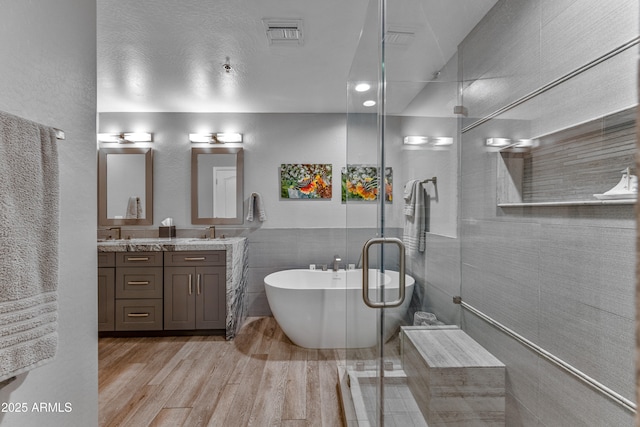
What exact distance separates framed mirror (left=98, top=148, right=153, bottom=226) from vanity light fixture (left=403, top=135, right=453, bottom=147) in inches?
→ 147

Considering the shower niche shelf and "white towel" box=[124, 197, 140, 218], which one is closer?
the shower niche shelf

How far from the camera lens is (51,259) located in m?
1.10

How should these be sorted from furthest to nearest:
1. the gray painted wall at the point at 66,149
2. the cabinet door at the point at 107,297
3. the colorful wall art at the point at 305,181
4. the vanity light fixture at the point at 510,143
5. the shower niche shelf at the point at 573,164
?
the colorful wall art at the point at 305,181 < the cabinet door at the point at 107,297 < the gray painted wall at the point at 66,149 < the vanity light fixture at the point at 510,143 < the shower niche shelf at the point at 573,164

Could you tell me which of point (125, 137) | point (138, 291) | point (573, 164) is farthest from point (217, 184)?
point (573, 164)

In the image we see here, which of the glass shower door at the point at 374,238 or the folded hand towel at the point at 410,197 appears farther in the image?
the glass shower door at the point at 374,238

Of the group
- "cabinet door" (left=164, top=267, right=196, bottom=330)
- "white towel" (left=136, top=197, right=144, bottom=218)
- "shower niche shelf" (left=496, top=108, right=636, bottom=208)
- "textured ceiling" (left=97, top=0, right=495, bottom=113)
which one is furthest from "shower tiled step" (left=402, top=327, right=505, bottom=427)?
"white towel" (left=136, top=197, right=144, bottom=218)

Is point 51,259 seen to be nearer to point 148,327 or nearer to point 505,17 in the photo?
point 505,17

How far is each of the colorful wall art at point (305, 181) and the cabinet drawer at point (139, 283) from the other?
5.48ft

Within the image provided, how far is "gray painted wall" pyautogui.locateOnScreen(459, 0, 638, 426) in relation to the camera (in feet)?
1.45

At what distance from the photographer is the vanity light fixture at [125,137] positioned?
3.98 m

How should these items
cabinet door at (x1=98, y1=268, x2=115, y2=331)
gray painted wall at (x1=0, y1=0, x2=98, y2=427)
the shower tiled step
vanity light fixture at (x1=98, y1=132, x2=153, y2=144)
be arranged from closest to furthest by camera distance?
the shower tiled step, gray painted wall at (x1=0, y1=0, x2=98, y2=427), cabinet door at (x1=98, y1=268, x2=115, y2=331), vanity light fixture at (x1=98, y1=132, x2=153, y2=144)

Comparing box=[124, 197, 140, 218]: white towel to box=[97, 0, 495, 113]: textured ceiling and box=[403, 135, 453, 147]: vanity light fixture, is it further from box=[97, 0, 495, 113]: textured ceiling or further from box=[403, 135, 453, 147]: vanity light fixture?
box=[403, 135, 453, 147]: vanity light fixture

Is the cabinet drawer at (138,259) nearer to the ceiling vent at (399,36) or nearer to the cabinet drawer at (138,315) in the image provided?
the cabinet drawer at (138,315)

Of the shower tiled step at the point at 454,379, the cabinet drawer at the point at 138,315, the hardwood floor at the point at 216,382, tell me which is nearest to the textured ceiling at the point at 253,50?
the shower tiled step at the point at 454,379
